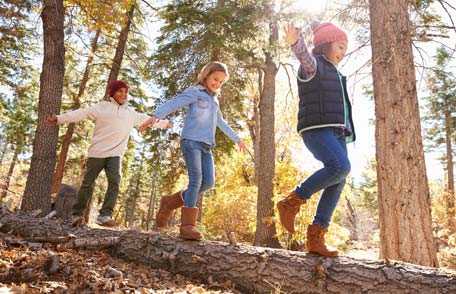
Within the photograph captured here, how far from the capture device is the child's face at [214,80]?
4383 millimetres

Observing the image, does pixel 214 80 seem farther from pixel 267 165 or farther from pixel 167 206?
pixel 267 165

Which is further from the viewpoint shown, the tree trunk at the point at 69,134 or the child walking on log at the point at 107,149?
the tree trunk at the point at 69,134

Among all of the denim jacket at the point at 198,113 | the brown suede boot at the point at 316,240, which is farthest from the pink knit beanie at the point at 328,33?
the brown suede boot at the point at 316,240

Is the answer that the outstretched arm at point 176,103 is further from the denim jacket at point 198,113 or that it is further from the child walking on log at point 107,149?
the child walking on log at point 107,149

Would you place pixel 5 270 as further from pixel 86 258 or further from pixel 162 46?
pixel 162 46

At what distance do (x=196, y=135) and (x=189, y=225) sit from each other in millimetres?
946

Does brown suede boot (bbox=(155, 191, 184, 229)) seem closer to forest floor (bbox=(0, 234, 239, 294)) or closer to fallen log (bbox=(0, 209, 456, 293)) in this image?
fallen log (bbox=(0, 209, 456, 293))

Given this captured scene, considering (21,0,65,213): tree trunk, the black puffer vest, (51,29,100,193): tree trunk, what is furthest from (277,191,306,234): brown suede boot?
(51,29,100,193): tree trunk

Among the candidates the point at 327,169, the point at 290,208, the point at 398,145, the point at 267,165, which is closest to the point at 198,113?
the point at 290,208

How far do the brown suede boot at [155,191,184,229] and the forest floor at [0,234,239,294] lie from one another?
80 centimetres

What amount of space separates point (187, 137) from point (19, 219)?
252 centimetres

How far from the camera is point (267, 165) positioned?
1099 cm

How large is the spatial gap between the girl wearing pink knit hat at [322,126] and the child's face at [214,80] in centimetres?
102

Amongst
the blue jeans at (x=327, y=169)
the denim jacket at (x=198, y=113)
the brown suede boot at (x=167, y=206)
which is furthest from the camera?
the brown suede boot at (x=167, y=206)
